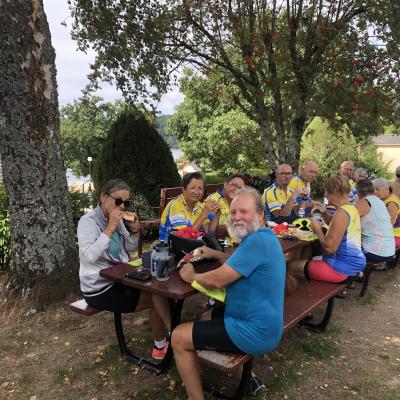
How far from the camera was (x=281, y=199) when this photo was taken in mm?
5445

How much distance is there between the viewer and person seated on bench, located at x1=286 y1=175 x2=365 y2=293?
3684mm

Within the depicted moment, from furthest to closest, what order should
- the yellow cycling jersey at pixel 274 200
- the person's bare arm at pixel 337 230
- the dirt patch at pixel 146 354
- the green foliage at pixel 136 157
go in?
1. the green foliage at pixel 136 157
2. the yellow cycling jersey at pixel 274 200
3. the person's bare arm at pixel 337 230
4. the dirt patch at pixel 146 354

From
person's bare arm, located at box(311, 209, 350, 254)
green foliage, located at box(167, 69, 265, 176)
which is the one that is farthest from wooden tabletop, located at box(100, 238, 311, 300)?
green foliage, located at box(167, 69, 265, 176)

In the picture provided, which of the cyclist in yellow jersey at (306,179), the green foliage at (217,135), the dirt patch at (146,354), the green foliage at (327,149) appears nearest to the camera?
the dirt patch at (146,354)

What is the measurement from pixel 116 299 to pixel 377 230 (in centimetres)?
328

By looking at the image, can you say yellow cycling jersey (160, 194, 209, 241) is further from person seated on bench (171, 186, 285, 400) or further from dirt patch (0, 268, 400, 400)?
person seated on bench (171, 186, 285, 400)

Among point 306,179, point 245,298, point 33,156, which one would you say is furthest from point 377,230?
point 33,156

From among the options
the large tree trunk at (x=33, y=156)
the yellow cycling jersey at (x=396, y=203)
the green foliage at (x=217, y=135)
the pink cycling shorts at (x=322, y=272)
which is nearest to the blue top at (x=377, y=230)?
the yellow cycling jersey at (x=396, y=203)

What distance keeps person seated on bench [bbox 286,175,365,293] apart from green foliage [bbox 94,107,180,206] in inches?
182

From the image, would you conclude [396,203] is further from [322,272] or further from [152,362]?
[152,362]

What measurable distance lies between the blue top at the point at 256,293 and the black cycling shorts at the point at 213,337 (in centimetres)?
4

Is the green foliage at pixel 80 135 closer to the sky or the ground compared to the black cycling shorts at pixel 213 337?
closer to the sky

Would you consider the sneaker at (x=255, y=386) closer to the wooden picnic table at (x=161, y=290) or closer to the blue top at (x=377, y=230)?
the wooden picnic table at (x=161, y=290)

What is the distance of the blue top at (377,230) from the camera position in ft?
15.5
